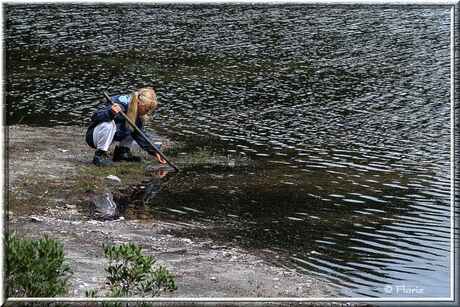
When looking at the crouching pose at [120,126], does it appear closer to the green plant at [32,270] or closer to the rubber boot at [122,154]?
the rubber boot at [122,154]

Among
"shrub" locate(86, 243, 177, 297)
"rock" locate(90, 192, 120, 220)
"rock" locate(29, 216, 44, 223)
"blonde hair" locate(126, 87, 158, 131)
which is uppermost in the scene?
"blonde hair" locate(126, 87, 158, 131)

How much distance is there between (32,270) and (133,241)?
3298 mm

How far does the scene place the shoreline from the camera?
10977 mm

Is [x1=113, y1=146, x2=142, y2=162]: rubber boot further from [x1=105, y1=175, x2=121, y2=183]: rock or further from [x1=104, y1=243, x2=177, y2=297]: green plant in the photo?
[x1=104, y1=243, x2=177, y2=297]: green plant

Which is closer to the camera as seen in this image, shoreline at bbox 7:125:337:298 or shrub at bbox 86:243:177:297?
shrub at bbox 86:243:177:297

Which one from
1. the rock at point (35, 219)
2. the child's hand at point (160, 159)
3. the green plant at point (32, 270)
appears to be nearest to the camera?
the green plant at point (32, 270)

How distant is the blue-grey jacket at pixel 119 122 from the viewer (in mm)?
16078

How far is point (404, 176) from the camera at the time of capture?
16484 mm

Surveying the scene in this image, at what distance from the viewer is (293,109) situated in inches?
863

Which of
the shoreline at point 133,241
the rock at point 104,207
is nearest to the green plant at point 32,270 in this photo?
the shoreline at point 133,241

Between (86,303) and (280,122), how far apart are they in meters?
12.1

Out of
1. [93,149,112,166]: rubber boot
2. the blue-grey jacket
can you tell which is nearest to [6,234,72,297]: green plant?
the blue-grey jacket

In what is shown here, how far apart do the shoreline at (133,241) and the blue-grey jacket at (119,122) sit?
75 cm

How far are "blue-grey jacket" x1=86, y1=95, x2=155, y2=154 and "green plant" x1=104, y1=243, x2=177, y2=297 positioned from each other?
648 cm
